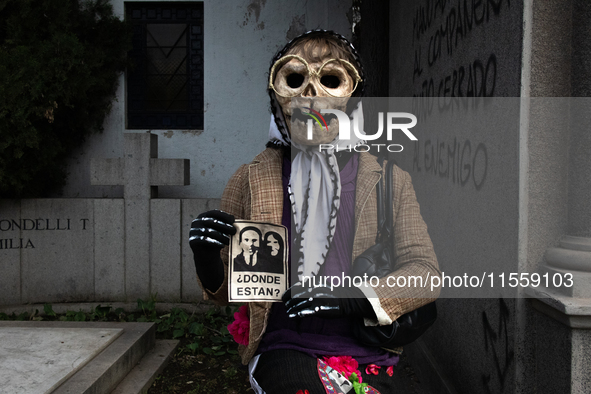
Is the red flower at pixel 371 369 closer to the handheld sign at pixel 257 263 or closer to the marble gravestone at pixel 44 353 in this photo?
the handheld sign at pixel 257 263

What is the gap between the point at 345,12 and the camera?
17.4ft

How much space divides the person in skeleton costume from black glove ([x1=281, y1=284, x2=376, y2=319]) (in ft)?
0.22

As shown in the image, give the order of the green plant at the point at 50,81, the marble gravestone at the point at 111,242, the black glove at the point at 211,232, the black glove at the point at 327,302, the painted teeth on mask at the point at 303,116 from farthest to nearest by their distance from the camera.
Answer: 1. the marble gravestone at the point at 111,242
2. the green plant at the point at 50,81
3. the painted teeth on mask at the point at 303,116
4. the black glove at the point at 211,232
5. the black glove at the point at 327,302

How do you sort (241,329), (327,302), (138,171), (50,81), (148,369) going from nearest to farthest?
(327,302), (241,329), (148,369), (50,81), (138,171)

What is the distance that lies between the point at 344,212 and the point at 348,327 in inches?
15.8

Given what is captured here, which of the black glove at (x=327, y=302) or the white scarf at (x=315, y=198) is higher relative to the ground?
the white scarf at (x=315, y=198)

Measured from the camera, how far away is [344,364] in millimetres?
1557

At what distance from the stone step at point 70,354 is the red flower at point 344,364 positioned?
1862 millimetres

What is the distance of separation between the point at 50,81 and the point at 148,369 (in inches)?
113

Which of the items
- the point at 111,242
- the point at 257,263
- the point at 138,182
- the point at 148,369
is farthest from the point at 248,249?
the point at 111,242

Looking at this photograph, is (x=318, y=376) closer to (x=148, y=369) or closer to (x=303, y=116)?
(x=303, y=116)

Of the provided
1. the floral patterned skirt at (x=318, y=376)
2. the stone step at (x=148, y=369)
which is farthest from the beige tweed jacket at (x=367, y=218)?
the stone step at (x=148, y=369)

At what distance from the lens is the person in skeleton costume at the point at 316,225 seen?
1.53 meters

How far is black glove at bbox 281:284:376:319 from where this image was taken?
1.39m
